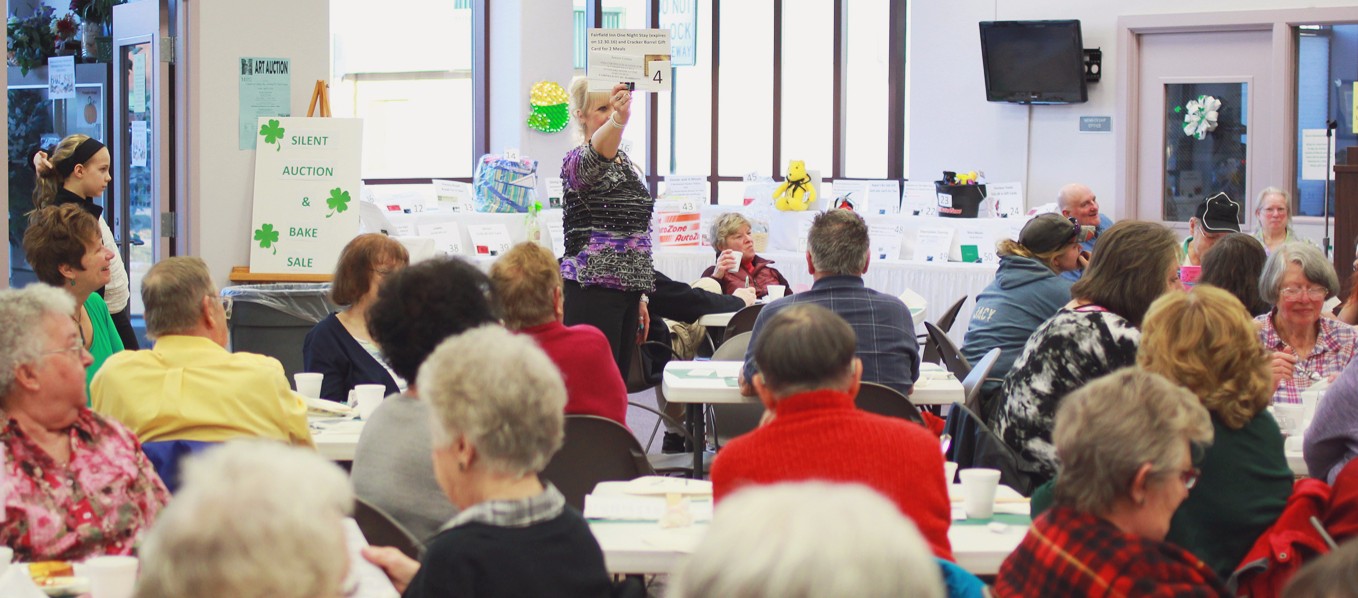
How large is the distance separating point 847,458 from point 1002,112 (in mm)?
9652

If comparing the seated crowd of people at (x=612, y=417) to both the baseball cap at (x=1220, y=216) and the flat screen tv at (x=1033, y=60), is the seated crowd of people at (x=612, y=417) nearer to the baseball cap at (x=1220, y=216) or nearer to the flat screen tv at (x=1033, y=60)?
the baseball cap at (x=1220, y=216)

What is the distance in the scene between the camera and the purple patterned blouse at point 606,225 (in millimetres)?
5336

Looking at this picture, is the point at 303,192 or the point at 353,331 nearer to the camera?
the point at 353,331

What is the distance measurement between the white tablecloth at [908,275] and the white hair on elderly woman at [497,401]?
7132 mm

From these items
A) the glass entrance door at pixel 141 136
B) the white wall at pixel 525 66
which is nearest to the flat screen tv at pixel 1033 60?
the white wall at pixel 525 66

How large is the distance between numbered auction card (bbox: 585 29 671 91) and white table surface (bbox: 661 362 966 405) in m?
1.40

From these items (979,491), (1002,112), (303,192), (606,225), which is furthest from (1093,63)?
(979,491)

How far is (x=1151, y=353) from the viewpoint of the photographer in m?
2.86

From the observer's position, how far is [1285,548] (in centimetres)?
253

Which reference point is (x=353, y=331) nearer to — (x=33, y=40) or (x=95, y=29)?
(x=95, y=29)

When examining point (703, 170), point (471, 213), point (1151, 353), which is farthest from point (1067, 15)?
point (1151, 353)

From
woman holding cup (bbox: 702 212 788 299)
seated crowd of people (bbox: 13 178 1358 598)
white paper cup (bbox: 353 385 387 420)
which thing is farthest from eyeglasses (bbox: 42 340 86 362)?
woman holding cup (bbox: 702 212 788 299)

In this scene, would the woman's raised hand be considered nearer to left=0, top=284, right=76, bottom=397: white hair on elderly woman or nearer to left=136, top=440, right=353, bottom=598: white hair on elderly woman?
left=0, top=284, right=76, bottom=397: white hair on elderly woman

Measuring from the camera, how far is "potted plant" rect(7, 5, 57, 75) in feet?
30.8
